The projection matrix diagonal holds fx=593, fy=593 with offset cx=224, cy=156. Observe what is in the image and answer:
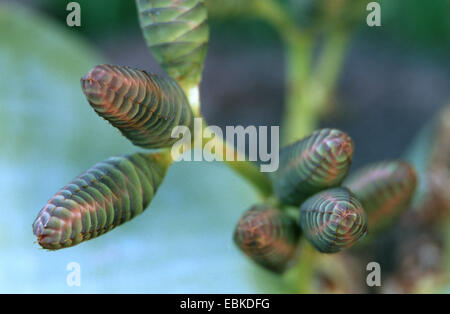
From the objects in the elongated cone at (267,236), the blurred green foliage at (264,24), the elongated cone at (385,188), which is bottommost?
the elongated cone at (267,236)

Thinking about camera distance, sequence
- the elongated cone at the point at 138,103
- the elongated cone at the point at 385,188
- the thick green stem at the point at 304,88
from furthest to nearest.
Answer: the thick green stem at the point at 304,88 → the elongated cone at the point at 385,188 → the elongated cone at the point at 138,103

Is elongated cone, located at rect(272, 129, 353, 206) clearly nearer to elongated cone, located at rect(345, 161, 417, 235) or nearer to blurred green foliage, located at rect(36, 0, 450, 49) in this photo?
elongated cone, located at rect(345, 161, 417, 235)

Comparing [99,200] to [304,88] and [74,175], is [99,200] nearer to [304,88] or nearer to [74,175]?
[74,175]

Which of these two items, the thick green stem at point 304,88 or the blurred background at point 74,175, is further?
the thick green stem at point 304,88

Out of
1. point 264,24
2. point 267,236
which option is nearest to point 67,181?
point 267,236

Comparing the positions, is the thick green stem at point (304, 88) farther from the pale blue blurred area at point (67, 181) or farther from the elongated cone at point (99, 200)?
the elongated cone at point (99, 200)

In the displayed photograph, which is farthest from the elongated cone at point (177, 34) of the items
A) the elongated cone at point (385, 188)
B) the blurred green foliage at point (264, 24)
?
the blurred green foliage at point (264, 24)
